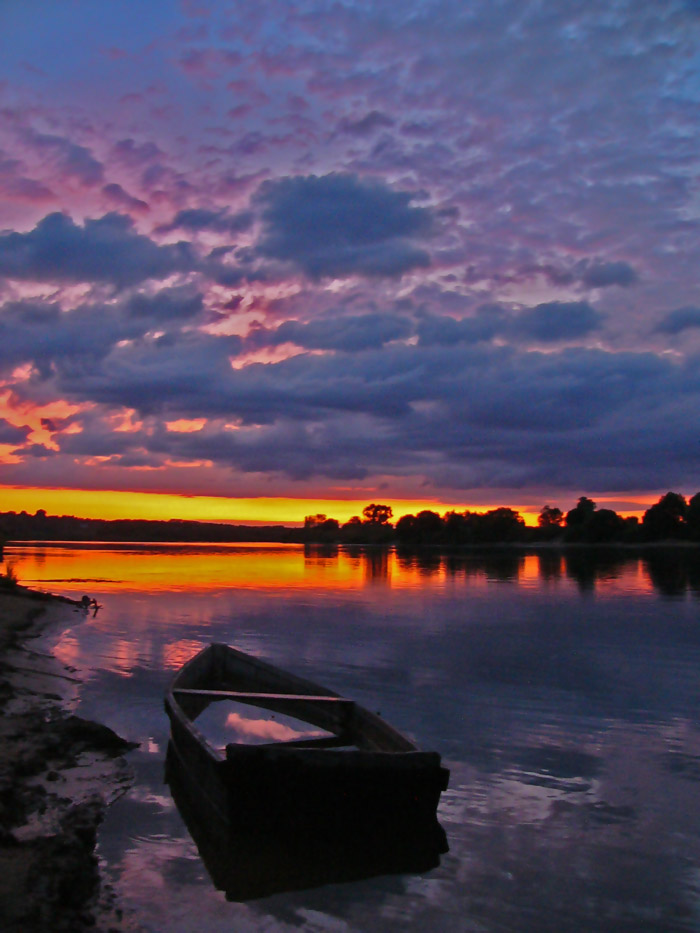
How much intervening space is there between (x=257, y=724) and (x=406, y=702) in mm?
4074

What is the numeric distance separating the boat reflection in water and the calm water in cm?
21

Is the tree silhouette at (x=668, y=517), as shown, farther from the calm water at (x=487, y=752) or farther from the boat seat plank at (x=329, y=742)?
the boat seat plank at (x=329, y=742)

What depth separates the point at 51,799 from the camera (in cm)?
998

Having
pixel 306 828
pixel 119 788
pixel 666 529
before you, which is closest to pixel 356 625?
pixel 119 788

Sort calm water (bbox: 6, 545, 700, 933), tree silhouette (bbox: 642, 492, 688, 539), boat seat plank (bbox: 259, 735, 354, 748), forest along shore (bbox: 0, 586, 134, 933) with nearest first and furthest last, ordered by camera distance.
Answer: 1. forest along shore (bbox: 0, 586, 134, 933)
2. calm water (bbox: 6, 545, 700, 933)
3. boat seat plank (bbox: 259, 735, 354, 748)
4. tree silhouette (bbox: 642, 492, 688, 539)

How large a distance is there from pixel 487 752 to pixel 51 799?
768 cm

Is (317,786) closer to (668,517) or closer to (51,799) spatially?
(51,799)

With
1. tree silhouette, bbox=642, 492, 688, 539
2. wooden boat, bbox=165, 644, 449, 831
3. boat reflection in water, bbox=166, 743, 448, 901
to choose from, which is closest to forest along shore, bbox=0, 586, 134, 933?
boat reflection in water, bbox=166, 743, 448, 901

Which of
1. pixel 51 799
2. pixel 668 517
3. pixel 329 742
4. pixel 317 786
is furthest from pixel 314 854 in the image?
pixel 668 517

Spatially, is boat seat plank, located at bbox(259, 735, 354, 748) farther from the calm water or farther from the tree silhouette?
the tree silhouette

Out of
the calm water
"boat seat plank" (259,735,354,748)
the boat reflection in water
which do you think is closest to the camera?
the calm water

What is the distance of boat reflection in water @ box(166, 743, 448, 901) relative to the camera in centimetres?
867

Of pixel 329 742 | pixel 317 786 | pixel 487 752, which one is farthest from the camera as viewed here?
pixel 487 752

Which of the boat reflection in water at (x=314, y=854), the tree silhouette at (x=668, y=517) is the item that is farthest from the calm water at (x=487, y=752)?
the tree silhouette at (x=668, y=517)
